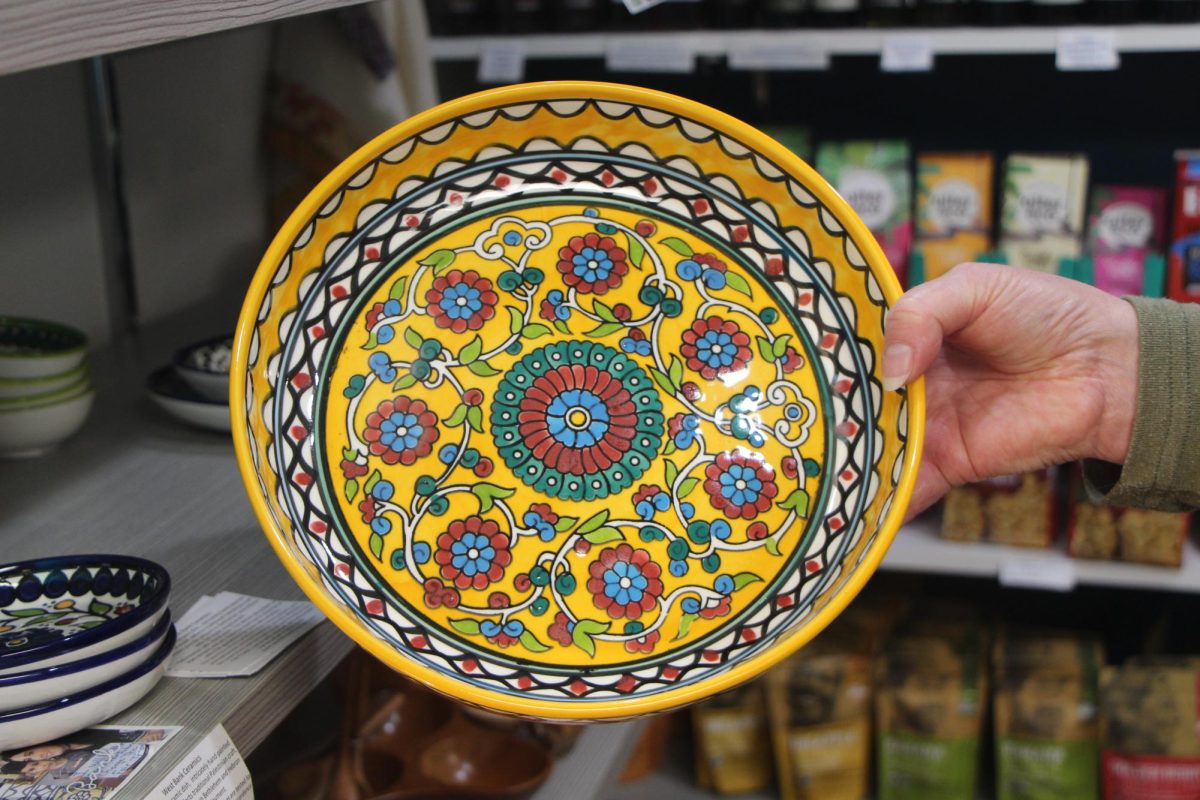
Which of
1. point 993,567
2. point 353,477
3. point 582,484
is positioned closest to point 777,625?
point 582,484

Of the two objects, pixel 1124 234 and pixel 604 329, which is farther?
pixel 1124 234

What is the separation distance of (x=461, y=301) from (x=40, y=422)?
0.49 metres

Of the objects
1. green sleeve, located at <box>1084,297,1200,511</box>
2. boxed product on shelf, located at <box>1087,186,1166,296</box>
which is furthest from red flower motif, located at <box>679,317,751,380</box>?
boxed product on shelf, located at <box>1087,186,1166,296</box>

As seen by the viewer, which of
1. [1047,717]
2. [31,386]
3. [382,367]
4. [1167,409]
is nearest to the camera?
[382,367]

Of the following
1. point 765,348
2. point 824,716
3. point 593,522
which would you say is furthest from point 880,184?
point 593,522

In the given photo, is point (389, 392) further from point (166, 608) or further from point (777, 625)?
point (777, 625)

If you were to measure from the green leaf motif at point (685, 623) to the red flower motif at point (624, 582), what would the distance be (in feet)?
0.08

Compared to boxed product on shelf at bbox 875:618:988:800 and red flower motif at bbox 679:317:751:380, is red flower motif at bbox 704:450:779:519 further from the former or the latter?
boxed product on shelf at bbox 875:618:988:800

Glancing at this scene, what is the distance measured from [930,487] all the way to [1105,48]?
2.72 ft

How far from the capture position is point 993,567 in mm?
1682

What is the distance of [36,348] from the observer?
3.75 feet

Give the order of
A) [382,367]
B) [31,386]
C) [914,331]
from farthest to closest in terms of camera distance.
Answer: [31,386] → [382,367] → [914,331]

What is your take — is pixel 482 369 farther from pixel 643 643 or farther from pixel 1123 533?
pixel 1123 533

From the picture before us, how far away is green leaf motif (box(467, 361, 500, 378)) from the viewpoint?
2.81ft
